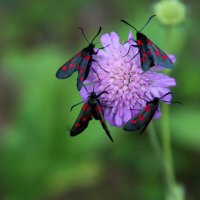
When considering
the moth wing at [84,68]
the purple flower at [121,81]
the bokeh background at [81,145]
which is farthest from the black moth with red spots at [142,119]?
the bokeh background at [81,145]

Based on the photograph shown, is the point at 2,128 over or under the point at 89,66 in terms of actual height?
under

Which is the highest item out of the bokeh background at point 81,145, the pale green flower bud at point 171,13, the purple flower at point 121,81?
the pale green flower bud at point 171,13

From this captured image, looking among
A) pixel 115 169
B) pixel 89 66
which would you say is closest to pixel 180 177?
pixel 115 169

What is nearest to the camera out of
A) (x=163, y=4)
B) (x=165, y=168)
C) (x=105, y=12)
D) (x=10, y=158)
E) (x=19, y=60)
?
(x=165, y=168)

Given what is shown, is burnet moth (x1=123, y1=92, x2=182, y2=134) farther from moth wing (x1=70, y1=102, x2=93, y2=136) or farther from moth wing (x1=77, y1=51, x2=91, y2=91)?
moth wing (x1=77, y1=51, x2=91, y2=91)

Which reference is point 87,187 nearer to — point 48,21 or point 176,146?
point 176,146

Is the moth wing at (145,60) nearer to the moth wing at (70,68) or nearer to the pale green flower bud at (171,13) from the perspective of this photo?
the moth wing at (70,68)

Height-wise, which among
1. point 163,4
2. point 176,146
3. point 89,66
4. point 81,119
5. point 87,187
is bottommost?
point 87,187
